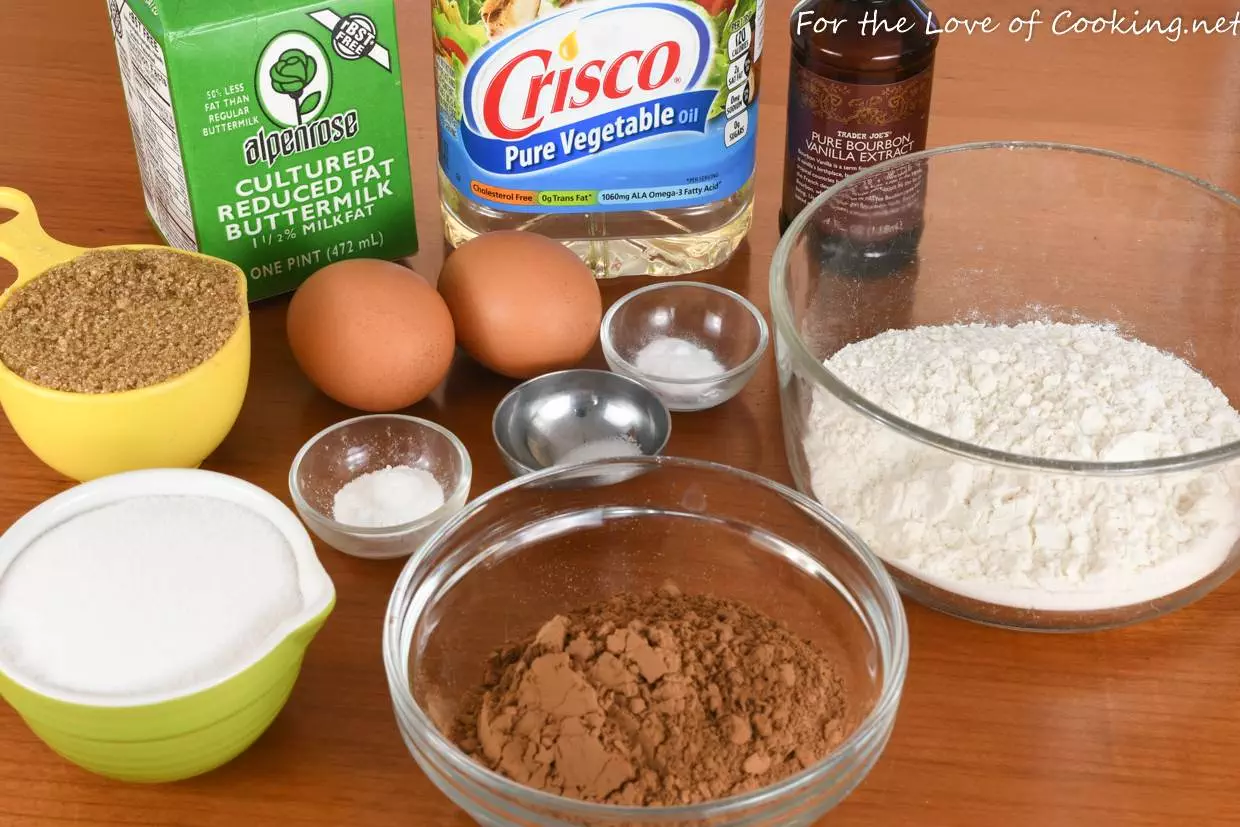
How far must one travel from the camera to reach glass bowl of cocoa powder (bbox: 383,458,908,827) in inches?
25.8

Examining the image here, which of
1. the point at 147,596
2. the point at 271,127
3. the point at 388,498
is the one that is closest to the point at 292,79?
the point at 271,127

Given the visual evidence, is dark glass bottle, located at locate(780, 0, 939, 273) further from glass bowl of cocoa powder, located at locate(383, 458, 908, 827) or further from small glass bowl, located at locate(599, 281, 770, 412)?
glass bowl of cocoa powder, located at locate(383, 458, 908, 827)

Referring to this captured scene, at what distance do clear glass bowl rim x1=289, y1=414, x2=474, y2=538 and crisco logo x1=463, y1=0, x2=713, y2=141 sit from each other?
246mm

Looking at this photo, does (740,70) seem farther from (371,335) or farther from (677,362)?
(371,335)

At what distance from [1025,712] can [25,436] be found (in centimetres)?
62

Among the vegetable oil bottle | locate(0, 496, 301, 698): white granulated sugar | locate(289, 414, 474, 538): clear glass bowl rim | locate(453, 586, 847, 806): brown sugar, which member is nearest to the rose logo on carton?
the vegetable oil bottle

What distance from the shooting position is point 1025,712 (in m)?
0.78

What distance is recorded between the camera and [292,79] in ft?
3.13

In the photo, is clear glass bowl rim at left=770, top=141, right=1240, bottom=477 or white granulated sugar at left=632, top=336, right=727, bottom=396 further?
white granulated sugar at left=632, top=336, right=727, bottom=396

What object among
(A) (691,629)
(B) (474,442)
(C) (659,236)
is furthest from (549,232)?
(A) (691,629)

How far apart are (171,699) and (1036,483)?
18.6 inches

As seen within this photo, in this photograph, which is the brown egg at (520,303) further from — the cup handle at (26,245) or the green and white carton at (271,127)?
the cup handle at (26,245)

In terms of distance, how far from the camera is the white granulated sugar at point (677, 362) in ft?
3.18

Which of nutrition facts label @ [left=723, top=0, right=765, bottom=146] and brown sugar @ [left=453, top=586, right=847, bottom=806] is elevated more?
nutrition facts label @ [left=723, top=0, right=765, bottom=146]
